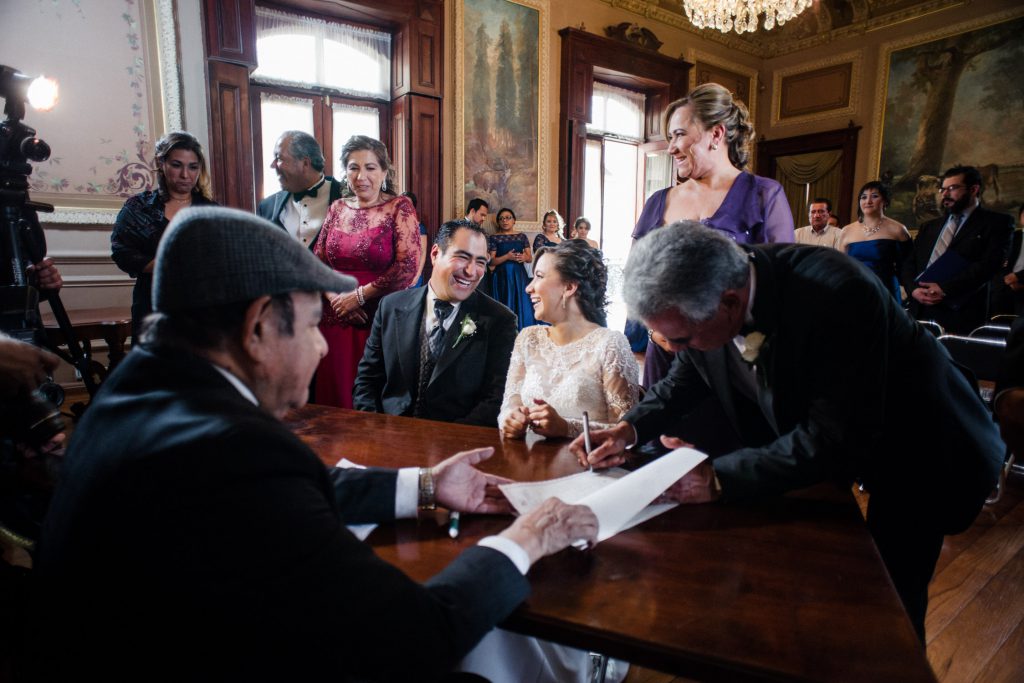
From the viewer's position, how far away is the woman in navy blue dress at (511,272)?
21.7 ft

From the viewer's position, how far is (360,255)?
10.2 ft

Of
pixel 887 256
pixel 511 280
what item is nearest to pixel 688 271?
pixel 887 256

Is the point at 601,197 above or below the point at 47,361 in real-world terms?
above

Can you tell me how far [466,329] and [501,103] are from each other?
230 inches

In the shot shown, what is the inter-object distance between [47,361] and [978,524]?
13.0ft

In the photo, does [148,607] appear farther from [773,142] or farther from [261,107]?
[773,142]

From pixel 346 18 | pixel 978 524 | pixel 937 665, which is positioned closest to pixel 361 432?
pixel 937 665

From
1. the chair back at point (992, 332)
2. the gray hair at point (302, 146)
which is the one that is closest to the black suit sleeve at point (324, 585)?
the gray hair at point (302, 146)

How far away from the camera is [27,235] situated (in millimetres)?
2707

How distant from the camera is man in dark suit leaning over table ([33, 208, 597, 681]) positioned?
0.69 m

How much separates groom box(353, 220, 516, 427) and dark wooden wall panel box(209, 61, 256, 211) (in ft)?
12.6

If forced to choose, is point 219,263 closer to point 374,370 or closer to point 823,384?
point 823,384

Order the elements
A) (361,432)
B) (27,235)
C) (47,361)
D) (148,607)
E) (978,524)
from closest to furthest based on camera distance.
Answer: (148,607) < (47,361) < (361,432) < (27,235) < (978,524)

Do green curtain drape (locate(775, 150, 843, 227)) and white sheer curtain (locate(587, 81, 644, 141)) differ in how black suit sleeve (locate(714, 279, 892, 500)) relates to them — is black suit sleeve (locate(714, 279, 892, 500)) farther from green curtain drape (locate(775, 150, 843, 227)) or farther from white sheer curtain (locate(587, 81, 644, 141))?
green curtain drape (locate(775, 150, 843, 227))
